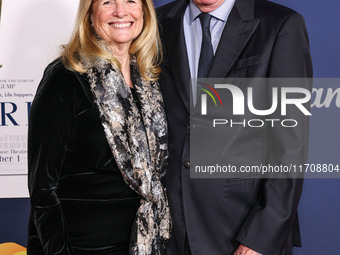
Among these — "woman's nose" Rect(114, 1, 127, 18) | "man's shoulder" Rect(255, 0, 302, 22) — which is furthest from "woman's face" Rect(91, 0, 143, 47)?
"man's shoulder" Rect(255, 0, 302, 22)

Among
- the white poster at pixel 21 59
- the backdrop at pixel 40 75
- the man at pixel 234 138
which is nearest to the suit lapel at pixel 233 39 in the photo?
the man at pixel 234 138

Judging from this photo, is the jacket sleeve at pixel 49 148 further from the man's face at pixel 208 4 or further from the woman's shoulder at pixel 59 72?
the man's face at pixel 208 4

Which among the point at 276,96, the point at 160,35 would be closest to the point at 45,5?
the point at 160,35

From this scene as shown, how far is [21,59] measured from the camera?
8.52ft

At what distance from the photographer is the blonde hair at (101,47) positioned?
63.0 inches

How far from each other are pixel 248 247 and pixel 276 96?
0.55m

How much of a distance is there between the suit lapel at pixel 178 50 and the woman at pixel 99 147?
0.11 metres

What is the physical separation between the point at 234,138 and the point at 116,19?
2.02 ft

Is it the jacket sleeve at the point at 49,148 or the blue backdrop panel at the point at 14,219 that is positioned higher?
the jacket sleeve at the point at 49,148

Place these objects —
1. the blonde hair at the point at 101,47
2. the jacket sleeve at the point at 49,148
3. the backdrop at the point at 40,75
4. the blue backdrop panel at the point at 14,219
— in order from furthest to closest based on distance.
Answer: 1. the blue backdrop panel at the point at 14,219
2. the backdrop at the point at 40,75
3. the blonde hair at the point at 101,47
4. the jacket sleeve at the point at 49,148

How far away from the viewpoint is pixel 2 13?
100 inches

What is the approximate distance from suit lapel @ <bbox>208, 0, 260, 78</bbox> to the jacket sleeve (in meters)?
0.53

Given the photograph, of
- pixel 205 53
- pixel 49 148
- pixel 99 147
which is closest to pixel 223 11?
pixel 205 53

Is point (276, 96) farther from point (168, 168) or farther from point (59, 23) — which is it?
point (59, 23)
